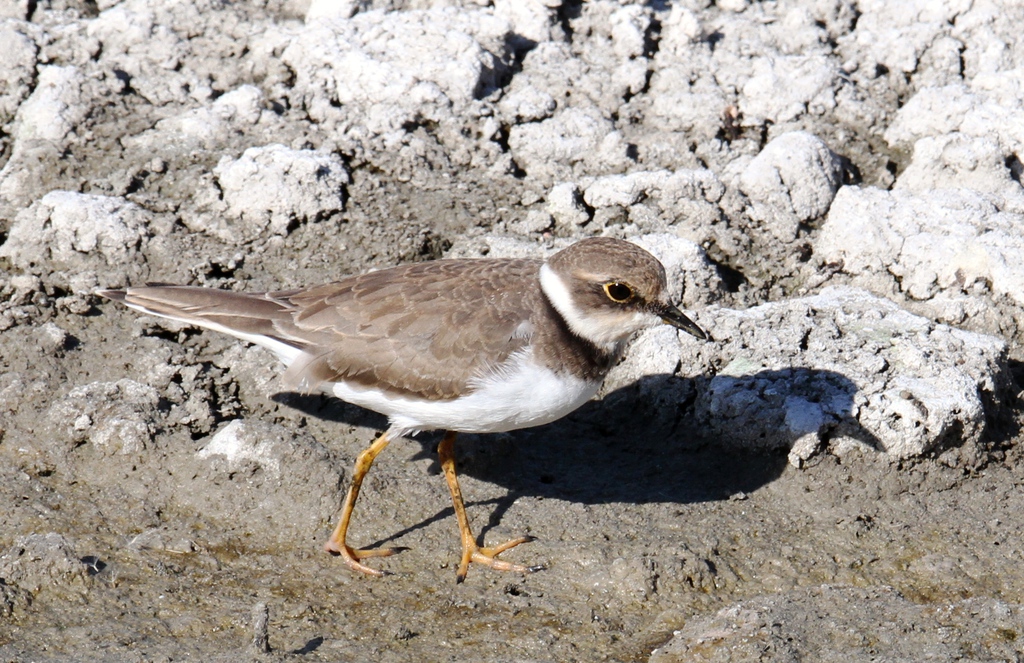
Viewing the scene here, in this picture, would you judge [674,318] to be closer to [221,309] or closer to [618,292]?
[618,292]

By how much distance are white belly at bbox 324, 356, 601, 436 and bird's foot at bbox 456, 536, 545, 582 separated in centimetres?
58

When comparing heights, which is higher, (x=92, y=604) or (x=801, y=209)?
(x=801, y=209)

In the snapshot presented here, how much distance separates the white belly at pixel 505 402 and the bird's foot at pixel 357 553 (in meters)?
0.66

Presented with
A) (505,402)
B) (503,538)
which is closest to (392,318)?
(505,402)

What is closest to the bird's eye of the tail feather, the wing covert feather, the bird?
the bird

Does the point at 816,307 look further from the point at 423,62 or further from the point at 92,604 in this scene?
the point at 92,604

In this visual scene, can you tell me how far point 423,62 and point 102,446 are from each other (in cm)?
361

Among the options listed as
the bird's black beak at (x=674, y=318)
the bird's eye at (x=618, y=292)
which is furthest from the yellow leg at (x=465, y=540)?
the bird's black beak at (x=674, y=318)

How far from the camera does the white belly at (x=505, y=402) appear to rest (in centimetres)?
518

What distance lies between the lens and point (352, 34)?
26.1ft

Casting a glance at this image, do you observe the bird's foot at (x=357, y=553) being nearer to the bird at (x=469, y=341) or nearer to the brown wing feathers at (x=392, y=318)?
the bird at (x=469, y=341)

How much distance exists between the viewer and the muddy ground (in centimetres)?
487

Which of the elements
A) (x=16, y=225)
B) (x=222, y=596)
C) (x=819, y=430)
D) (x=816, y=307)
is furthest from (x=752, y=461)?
(x=16, y=225)

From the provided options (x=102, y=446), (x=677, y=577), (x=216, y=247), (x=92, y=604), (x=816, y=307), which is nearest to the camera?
(x=92, y=604)
